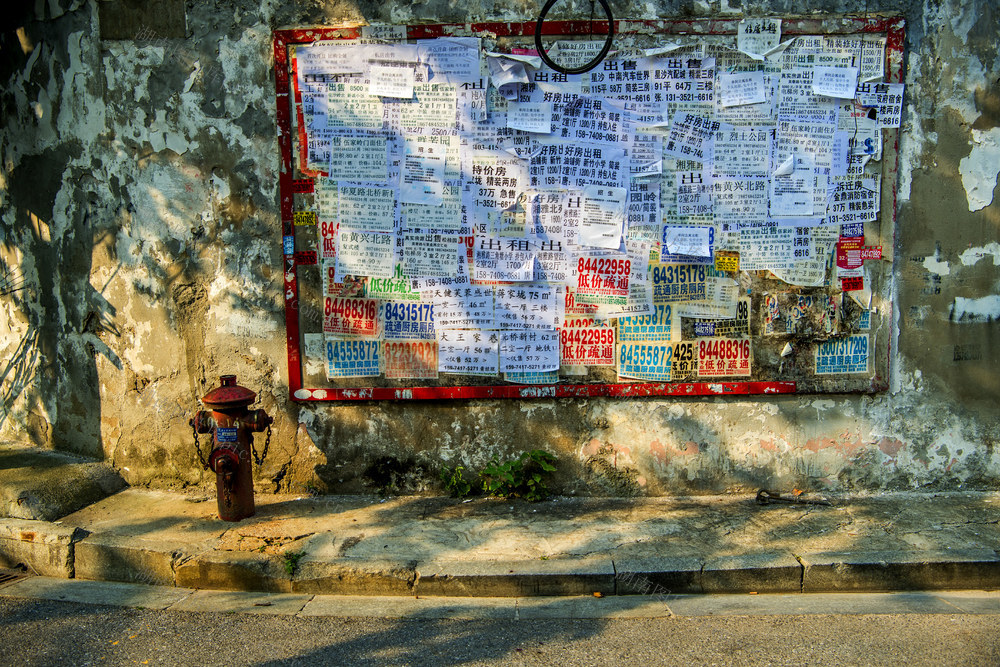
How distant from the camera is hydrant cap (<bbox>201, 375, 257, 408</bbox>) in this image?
15.1ft

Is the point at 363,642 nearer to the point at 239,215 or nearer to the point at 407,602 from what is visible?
the point at 407,602

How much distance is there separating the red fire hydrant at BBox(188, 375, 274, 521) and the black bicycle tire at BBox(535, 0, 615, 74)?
9.79 feet

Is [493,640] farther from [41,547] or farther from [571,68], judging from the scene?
[571,68]

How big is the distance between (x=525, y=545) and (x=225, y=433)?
208 cm

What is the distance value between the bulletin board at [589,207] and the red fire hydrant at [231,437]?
49 cm

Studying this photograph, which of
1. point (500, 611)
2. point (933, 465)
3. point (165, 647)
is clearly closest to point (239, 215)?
point (165, 647)

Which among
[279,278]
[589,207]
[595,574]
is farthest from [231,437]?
[589,207]

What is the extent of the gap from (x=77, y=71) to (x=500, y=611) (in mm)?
4723

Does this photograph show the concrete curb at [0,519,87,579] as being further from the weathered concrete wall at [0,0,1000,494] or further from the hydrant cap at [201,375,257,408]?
the hydrant cap at [201,375,257,408]

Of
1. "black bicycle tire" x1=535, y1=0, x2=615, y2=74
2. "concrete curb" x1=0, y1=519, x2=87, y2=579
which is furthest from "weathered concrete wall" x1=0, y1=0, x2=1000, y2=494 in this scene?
"concrete curb" x1=0, y1=519, x2=87, y2=579

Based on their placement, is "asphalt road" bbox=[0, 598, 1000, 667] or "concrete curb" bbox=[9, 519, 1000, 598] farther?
"concrete curb" bbox=[9, 519, 1000, 598]

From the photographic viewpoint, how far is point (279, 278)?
202 inches

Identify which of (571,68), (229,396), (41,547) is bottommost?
(41,547)

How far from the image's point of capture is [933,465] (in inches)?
201
